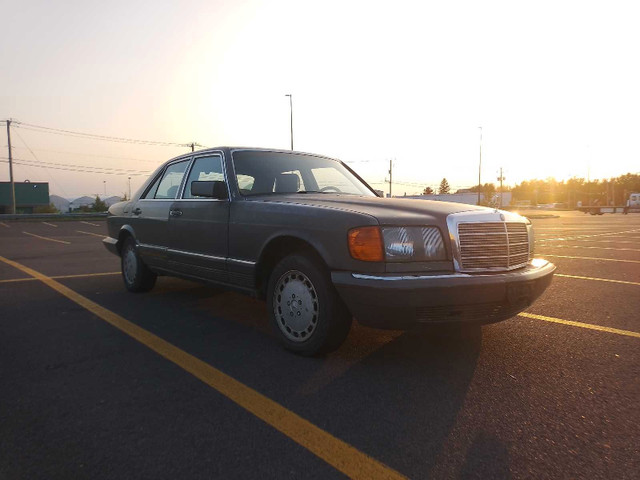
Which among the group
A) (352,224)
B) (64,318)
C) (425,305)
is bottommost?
(64,318)

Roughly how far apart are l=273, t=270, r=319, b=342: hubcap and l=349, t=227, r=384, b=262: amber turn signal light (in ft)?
1.49

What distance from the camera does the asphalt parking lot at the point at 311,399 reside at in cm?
193

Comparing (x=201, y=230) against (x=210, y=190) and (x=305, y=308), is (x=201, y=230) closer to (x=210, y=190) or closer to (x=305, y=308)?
(x=210, y=190)

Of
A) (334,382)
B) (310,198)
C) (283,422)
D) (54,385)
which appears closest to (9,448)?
(54,385)

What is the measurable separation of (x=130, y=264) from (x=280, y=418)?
3941 millimetres

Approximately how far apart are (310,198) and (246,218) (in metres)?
0.55

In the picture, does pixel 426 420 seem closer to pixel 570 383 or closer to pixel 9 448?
pixel 570 383

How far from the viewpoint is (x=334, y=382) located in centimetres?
279

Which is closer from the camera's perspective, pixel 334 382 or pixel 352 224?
pixel 334 382

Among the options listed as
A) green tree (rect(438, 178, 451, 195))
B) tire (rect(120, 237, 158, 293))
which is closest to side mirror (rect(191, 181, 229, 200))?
tire (rect(120, 237, 158, 293))

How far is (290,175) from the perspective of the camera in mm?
4371

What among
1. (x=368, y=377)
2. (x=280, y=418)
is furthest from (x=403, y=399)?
(x=280, y=418)

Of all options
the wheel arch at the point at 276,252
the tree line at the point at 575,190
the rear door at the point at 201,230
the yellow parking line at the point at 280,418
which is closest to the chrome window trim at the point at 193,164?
the rear door at the point at 201,230

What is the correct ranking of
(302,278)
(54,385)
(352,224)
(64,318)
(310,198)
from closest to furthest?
1. (54,385)
2. (352,224)
3. (302,278)
4. (310,198)
5. (64,318)
